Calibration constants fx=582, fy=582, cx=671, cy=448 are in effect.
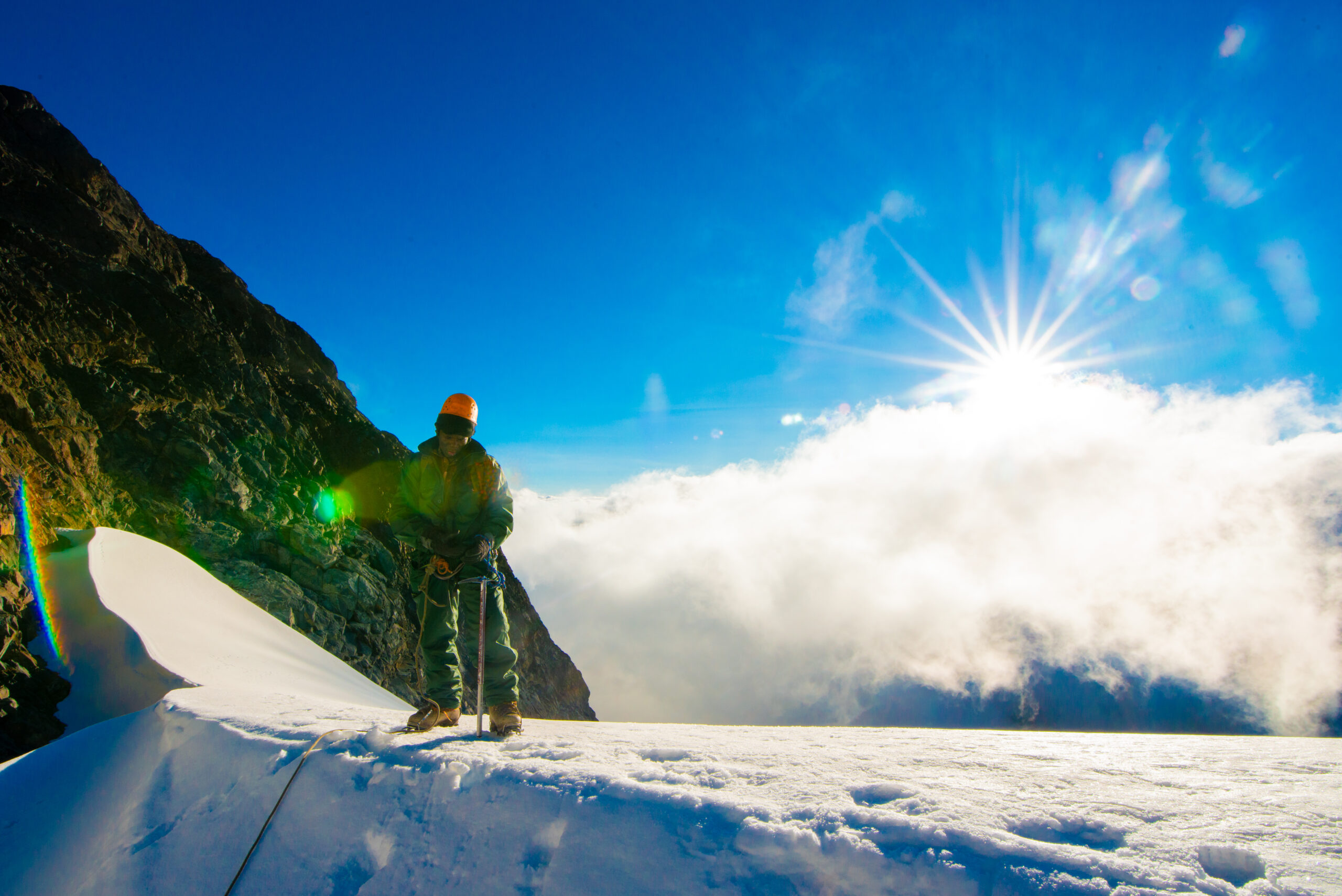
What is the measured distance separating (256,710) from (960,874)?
3959 mm

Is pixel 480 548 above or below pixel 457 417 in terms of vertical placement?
below

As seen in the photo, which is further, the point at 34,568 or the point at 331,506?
the point at 331,506

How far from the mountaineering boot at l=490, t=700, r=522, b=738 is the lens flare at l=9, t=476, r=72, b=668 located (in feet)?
16.3

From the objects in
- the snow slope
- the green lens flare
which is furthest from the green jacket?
the green lens flare

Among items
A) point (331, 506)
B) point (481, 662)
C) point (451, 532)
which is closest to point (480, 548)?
point (451, 532)

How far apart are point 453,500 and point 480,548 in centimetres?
46

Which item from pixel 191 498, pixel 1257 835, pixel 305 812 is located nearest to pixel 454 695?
pixel 305 812

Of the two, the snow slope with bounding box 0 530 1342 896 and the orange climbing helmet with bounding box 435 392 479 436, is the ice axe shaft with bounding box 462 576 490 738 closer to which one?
the snow slope with bounding box 0 530 1342 896

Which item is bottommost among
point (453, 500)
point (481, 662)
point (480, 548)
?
point (481, 662)

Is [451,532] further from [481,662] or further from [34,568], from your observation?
[34,568]

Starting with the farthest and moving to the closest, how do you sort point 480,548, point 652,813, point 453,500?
point 453,500 < point 480,548 < point 652,813

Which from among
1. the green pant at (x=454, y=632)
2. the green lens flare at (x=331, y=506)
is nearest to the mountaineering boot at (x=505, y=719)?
the green pant at (x=454, y=632)

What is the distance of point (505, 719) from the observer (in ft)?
12.6

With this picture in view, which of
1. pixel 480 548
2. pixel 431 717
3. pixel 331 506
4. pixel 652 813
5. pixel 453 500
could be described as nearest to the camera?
pixel 652 813
